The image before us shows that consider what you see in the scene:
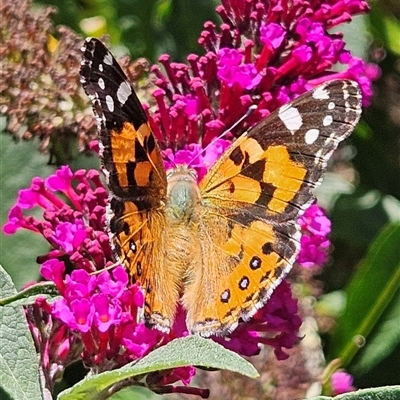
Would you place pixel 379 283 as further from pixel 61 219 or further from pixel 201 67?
pixel 61 219

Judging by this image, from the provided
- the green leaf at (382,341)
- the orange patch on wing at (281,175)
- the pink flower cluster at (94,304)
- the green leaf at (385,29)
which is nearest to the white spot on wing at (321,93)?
the orange patch on wing at (281,175)

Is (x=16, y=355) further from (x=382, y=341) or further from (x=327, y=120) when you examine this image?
(x=382, y=341)

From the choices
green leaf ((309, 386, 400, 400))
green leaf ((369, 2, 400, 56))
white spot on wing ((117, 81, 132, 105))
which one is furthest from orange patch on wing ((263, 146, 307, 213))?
green leaf ((369, 2, 400, 56))

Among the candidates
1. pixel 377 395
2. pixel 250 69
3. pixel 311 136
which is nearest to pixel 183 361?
pixel 377 395

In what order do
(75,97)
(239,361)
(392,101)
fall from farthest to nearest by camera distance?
(392,101)
(75,97)
(239,361)

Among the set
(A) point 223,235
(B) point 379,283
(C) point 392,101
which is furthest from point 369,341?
(C) point 392,101

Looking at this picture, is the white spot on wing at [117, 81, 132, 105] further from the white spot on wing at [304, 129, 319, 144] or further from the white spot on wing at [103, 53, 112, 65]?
the white spot on wing at [304, 129, 319, 144]

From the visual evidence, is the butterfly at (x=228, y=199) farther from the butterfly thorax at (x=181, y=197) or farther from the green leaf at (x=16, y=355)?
the green leaf at (x=16, y=355)
